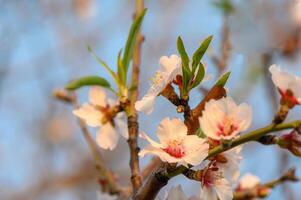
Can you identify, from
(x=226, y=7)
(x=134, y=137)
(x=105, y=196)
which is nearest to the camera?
(x=134, y=137)

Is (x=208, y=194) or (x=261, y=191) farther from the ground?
(x=208, y=194)

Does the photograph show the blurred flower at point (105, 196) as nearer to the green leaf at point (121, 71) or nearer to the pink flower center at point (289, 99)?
the green leaf at point (121, 71)

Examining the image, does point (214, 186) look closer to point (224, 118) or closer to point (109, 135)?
point (224, 118)

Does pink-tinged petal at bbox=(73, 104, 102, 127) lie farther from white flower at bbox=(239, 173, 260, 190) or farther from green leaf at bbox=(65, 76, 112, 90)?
white flower at bbox=(239, 173, 260, 190)

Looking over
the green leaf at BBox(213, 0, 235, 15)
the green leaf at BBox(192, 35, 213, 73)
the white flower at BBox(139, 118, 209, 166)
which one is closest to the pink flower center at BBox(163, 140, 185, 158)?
the white flower at BBox(139, 118, 209, 166)

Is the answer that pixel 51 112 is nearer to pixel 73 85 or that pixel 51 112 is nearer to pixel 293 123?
pixel 73 85

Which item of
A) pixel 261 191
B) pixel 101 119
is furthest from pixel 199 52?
pixel 261 191

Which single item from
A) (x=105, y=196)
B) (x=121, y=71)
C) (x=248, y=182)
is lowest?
(x=248, y=182)
